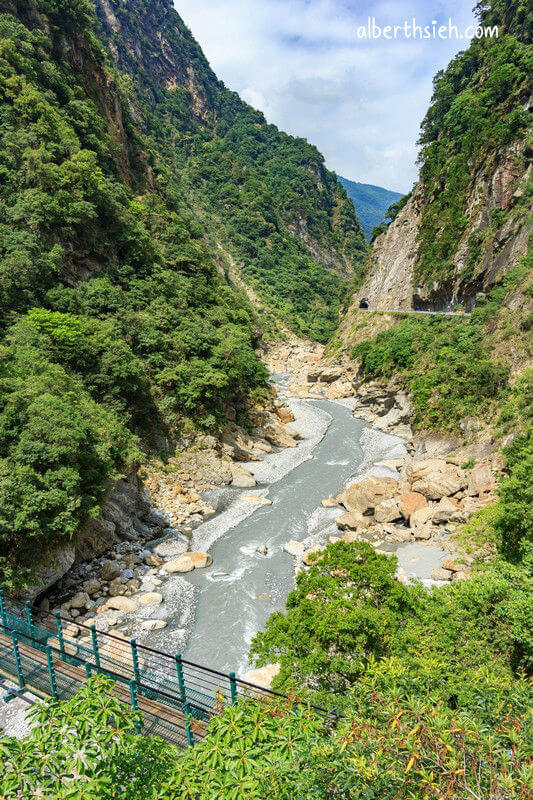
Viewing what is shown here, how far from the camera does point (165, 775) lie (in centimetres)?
394

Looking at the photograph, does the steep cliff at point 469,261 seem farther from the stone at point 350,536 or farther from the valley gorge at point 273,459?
the stone at point 350,536

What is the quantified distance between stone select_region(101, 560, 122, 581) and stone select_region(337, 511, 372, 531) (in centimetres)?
1035

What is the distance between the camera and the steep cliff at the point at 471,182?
107ft

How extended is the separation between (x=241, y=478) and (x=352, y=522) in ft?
26.7

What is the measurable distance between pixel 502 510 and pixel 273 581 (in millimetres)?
8725

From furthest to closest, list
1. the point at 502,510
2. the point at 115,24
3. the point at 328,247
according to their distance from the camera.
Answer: the point at 328,247 < the point at 115,24 < the point at 502,510

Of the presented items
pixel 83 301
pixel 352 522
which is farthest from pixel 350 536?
pixel 83 301

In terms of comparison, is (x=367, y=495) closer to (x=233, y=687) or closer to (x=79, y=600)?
(x=79, y=600)

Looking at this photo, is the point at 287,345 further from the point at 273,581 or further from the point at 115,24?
the point at 115,24

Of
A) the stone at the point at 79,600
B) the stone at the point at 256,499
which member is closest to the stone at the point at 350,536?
the stone at the point at 256,499

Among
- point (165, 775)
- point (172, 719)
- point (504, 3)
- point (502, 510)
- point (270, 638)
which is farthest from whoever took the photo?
point (504, 3)

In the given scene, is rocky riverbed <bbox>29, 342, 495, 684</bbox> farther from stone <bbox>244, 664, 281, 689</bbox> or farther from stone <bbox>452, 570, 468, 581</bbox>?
stone <bbox>244, 664, 281, 689</bbox>

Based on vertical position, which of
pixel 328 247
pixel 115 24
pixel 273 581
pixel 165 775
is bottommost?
pixel 273 581

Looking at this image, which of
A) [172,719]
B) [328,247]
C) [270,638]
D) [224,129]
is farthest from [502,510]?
[224,129]
